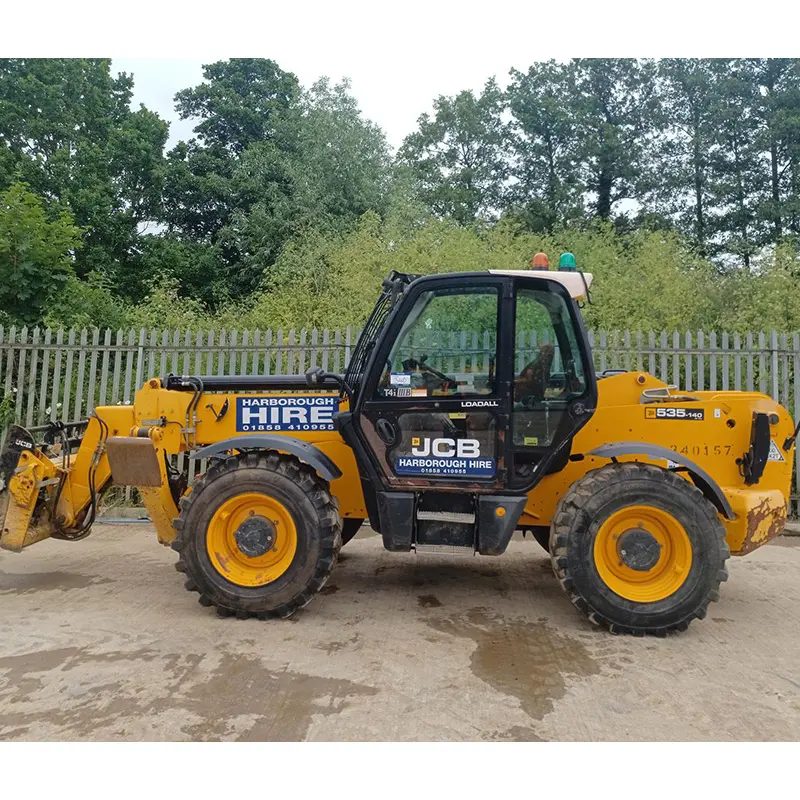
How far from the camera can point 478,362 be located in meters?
4.17

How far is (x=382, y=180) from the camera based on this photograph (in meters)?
20.9

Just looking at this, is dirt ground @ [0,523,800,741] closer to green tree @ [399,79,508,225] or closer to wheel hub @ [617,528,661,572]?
wheel hub @ [617,528,661,572]

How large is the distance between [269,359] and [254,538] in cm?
397

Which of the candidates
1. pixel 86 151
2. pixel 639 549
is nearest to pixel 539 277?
pixel 639 549

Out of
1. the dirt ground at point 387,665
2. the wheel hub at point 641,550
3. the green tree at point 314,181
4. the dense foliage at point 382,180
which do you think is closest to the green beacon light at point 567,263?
the wheel hub at point 641,550

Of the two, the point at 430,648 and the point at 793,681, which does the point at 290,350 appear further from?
the point at 793,681

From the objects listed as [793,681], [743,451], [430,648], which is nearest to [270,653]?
[430,648]

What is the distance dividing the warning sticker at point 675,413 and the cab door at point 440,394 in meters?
1.10

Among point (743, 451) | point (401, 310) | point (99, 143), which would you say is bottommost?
point (743, 451)

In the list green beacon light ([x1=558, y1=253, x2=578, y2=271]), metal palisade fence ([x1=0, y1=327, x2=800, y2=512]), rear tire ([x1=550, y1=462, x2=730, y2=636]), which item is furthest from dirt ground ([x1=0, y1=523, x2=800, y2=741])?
metal palisade fence ([x1=0, y1=327, x2=800, y2=512])

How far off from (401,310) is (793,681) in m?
3.03

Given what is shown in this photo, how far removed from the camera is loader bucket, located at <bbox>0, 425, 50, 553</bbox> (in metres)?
4.68

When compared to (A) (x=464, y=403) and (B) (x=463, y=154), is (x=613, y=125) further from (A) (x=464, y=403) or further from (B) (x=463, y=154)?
(A) (x=464, y=403)

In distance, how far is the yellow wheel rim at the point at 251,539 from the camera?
429 centimetres
